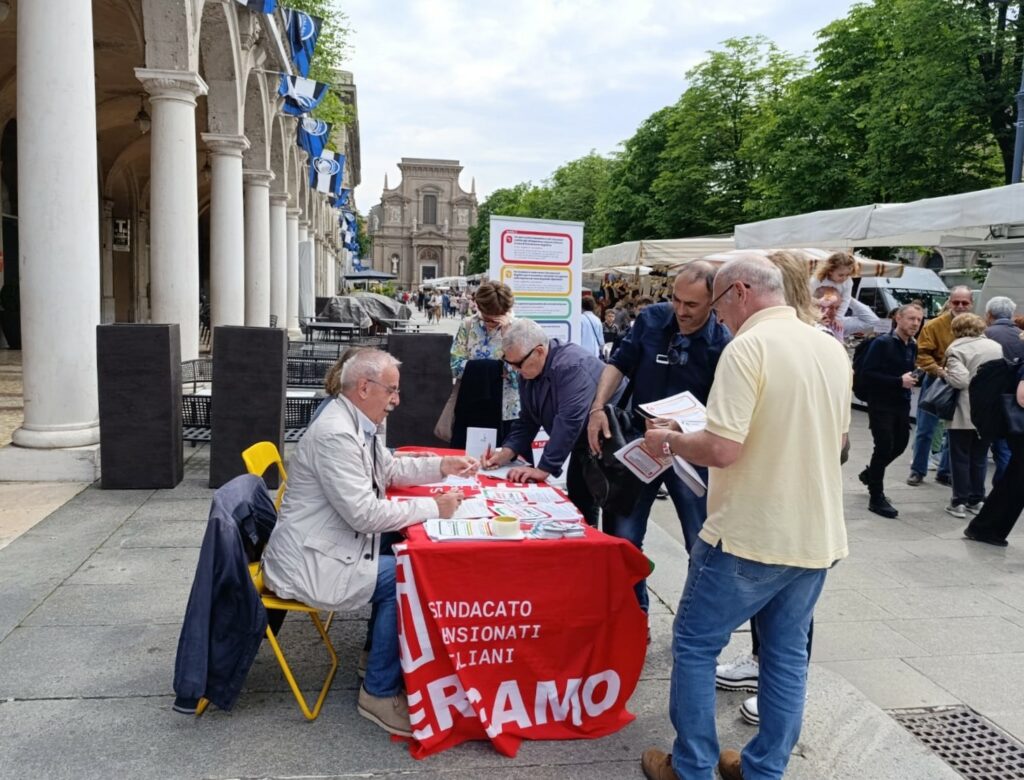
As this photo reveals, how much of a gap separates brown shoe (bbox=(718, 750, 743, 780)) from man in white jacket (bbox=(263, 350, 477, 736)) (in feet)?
3.96

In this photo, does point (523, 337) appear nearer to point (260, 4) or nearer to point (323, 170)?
point (260, 4)

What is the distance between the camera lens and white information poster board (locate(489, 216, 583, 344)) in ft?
24.0

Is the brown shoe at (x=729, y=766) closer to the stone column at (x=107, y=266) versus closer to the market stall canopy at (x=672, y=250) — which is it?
the market stall canopy at (x=672, y=250)

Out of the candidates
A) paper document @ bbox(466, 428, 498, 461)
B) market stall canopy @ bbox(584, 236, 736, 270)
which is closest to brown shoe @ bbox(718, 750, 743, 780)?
paper document @ bbox(466, 428, 498, 461)

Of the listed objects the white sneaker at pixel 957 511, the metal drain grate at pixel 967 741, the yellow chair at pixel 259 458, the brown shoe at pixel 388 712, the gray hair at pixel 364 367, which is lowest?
the metal drain grate at pixel 967 741

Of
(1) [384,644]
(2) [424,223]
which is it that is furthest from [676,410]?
(2) [424,223]

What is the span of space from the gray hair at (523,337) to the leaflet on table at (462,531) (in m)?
1.12

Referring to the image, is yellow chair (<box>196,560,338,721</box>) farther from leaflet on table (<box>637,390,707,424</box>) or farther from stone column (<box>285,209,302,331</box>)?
stone column (<box>285,209,302,331</box>)

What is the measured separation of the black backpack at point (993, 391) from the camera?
6.47 metres

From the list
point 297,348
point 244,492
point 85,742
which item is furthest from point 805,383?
point 297,348

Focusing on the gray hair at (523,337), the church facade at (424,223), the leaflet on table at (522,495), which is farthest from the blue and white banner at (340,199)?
the church facade at (424,223)

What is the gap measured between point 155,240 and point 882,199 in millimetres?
17843

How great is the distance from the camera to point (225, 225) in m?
13.3

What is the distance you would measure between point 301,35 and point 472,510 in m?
13.7
